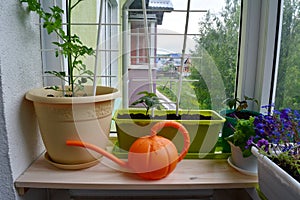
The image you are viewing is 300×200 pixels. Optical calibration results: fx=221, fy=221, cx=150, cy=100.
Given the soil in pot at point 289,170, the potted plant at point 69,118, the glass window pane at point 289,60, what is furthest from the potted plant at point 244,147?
the potted plant at point 69,118

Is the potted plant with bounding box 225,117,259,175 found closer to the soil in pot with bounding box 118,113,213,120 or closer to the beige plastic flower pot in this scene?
the soil in pot with bounding box 118,113,213,120

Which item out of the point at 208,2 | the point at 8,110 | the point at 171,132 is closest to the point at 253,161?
the point at 171,132

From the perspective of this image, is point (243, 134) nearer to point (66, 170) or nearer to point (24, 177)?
point (66, 170)

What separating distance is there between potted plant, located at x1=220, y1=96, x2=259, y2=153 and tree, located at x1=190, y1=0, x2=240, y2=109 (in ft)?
0.32

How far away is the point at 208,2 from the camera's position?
37.9 inches

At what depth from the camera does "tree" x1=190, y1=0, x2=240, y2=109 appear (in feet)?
3.19

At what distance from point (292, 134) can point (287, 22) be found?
489 mm

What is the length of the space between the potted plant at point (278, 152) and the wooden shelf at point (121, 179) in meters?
0.12

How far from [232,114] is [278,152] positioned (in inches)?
12.0

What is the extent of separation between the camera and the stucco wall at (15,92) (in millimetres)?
630

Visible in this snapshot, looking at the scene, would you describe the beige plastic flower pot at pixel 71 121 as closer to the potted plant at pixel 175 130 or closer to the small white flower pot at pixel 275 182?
the potted plant at pixel 175 130

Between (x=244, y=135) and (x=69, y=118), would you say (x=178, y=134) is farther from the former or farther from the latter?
(x=69, y=118)

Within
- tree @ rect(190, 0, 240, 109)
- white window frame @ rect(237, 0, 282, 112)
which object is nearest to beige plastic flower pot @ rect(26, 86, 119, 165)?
tree @ rect(190, 0, 240, 109)

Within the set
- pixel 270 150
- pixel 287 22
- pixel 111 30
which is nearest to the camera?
pixel 270 150
